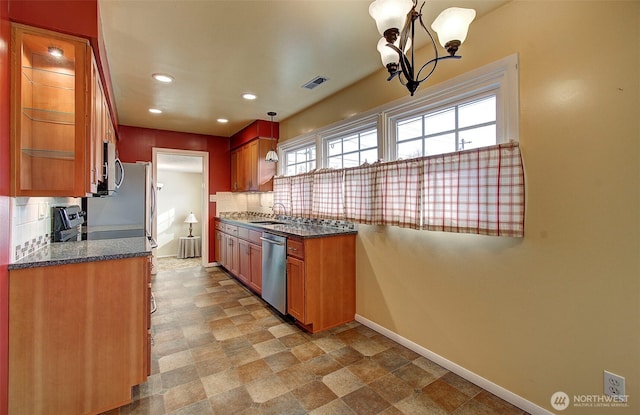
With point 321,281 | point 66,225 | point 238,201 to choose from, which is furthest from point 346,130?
point 238,201

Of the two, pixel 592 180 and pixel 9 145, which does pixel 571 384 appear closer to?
pixel 592 180

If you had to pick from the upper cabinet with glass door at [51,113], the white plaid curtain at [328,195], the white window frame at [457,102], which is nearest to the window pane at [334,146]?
the white window frame at [457,102]

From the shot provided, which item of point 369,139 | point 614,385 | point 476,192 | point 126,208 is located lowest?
point 614,385

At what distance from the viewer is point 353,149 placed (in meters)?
3.25

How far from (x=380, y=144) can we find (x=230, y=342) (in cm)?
233

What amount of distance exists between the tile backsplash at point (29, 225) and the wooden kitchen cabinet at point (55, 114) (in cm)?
19

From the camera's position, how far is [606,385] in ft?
4.87

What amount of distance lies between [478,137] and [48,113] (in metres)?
2.85

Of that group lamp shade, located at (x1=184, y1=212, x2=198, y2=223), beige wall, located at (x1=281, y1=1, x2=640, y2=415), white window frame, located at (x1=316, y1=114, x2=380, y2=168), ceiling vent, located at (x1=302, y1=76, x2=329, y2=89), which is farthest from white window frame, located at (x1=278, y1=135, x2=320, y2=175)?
lamp shade, located at (x1=184, y1=212, x2=198, y2=223)

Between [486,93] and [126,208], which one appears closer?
[486,93]

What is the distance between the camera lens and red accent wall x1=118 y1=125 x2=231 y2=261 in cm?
486

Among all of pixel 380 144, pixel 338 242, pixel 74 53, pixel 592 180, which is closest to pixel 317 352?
pixel 338 242

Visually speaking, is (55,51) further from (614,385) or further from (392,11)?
(614,385)

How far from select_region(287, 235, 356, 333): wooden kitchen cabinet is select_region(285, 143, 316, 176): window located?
4.60 ft
